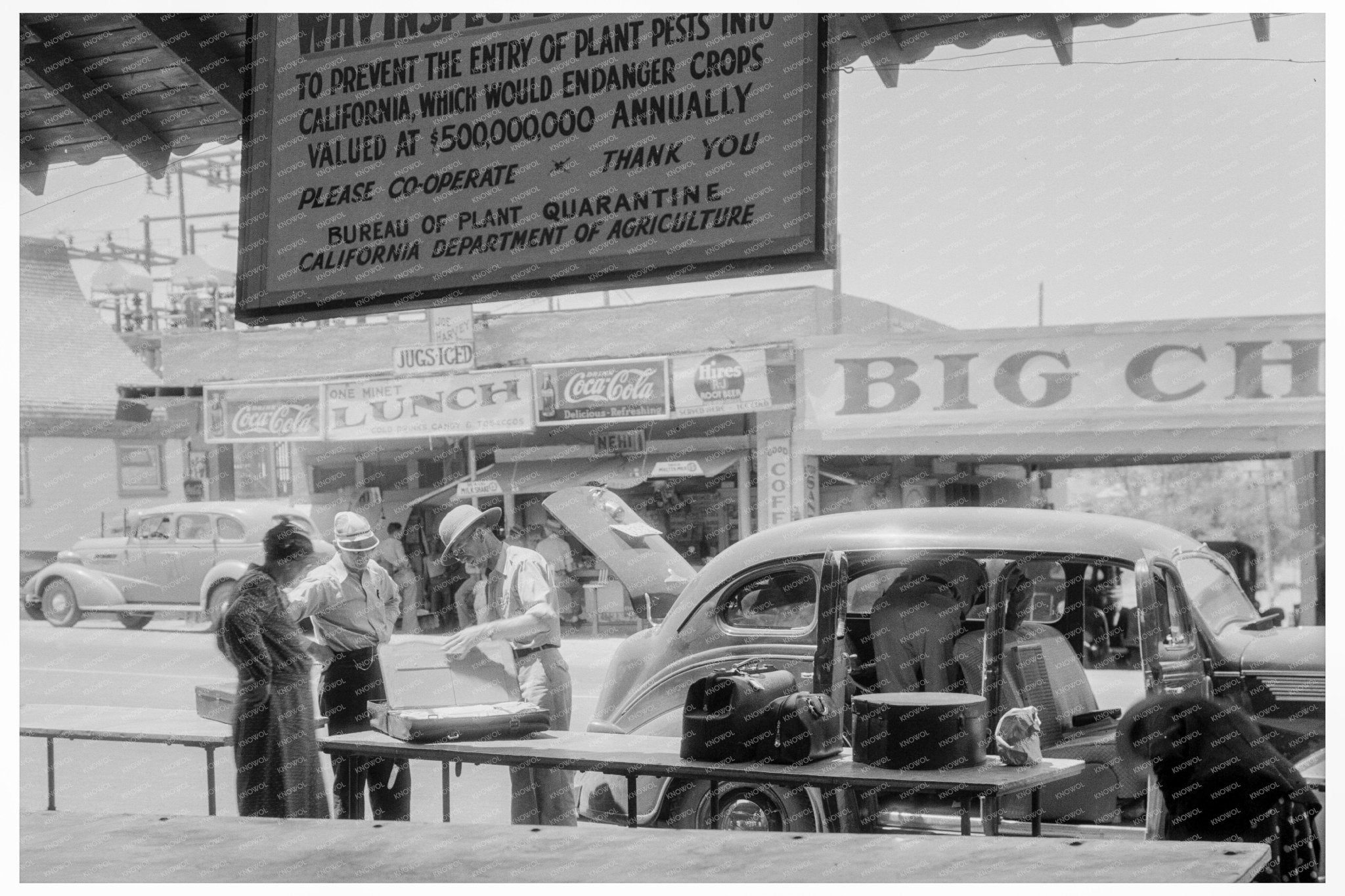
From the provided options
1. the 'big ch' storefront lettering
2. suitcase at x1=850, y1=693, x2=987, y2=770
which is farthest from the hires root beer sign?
suitcase at x1=850, y1=693, x2=987, y2=770

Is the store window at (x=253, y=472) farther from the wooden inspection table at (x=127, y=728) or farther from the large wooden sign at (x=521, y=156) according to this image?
the large wooden sign at (x=521, y=156)

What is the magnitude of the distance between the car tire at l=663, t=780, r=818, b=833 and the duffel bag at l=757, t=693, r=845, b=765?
2.58 ft

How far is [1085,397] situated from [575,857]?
13.8 meters

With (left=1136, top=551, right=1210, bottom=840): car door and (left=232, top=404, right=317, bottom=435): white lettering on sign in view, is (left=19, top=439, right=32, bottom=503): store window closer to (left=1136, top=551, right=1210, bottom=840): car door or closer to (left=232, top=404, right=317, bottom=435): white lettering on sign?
(left=232, top=404, right=317, bottom=435): white lettering on sign

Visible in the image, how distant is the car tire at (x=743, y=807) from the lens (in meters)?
5.85

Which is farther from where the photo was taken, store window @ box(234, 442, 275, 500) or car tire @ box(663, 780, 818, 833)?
store window @ box(234, 442, 275, 500)

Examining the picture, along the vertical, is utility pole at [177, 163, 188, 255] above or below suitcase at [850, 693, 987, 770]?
above

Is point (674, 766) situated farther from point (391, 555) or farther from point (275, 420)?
A: point (275, 420)

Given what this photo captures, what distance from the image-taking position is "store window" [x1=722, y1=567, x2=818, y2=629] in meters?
6.71

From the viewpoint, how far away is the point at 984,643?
5.93 metres

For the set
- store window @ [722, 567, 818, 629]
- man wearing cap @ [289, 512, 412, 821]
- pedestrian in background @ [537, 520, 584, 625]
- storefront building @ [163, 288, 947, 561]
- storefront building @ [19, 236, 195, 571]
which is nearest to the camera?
man wearing cap @ [289, 512, 412, 821]

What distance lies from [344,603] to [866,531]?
101 inches

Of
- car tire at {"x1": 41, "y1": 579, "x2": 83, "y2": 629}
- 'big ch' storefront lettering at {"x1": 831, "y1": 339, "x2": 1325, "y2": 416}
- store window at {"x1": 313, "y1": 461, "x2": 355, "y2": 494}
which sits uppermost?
'big ch' storefront lettering at {"x1": 831, "y1": 339, "x2": 1325, "y2": 416}

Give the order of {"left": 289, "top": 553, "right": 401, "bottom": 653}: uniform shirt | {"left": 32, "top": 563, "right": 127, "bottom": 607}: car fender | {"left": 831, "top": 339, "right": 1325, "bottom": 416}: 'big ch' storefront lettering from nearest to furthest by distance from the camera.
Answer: {"left": 289, "top": 553, "right": 401, "bottom": 653}: uniform shirt < {"left": 831, "top": 339, "right": 1325, "bottom": 416}: 'big ch' storefront lettering < {"left": 32, "top": 563, "right": 127, "bottom": 607}: car fender
